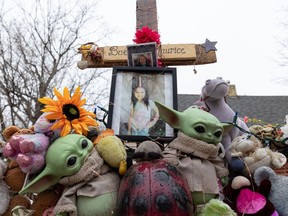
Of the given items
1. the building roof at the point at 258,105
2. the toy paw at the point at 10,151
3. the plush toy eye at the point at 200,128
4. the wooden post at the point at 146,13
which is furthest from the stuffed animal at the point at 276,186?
the building roof at the point at 258,105

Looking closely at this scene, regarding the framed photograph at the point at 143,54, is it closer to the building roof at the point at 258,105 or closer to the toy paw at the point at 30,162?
the toy paw at the point at 30,162

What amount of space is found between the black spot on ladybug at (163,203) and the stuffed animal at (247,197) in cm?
31

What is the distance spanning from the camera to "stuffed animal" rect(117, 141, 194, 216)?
2.67ft

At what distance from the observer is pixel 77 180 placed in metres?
0.93

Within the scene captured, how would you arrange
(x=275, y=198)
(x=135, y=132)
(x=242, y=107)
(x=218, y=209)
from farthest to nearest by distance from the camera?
(x=242, y=107) < (x=135, y=132) < (x=275, y=198) < (x=218, y=209)

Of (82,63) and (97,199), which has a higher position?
(82,63)

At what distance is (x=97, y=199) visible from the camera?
90 centimetres

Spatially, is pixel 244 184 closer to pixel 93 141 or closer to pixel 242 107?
pixel 93 141

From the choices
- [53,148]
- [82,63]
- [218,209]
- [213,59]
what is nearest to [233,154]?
[218,209]

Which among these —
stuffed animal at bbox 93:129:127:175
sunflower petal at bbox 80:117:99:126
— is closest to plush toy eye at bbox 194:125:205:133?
stuffed animal at bbox 93:129:127:175

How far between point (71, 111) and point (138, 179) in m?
0.34

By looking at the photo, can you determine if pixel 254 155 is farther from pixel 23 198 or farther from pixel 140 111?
pixel 23 198

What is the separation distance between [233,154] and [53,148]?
2.05 ft

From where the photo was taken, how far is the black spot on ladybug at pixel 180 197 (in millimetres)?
829
